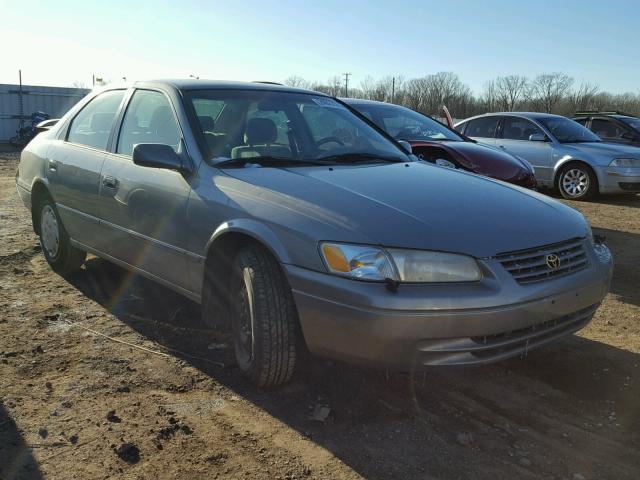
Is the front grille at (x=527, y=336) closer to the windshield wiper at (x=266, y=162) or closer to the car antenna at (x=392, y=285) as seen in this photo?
the car antenna at (x=392, y=285)

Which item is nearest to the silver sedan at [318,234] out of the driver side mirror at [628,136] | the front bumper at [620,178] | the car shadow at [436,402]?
the car shadow at [436,402]

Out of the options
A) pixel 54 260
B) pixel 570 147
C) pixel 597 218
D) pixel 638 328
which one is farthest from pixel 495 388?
pixel 570 147

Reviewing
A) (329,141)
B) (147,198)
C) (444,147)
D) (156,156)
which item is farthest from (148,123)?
(444,147)

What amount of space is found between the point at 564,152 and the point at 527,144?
0.70 meters

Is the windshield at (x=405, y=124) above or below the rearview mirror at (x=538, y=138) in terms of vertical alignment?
above

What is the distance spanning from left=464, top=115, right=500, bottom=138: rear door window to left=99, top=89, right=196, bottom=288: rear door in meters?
8.53

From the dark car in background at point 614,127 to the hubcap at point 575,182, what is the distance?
7.04ft

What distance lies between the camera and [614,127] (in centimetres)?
1255

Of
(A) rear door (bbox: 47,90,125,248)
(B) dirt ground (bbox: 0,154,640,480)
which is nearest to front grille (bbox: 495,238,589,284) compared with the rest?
(B) dirt ground (bbox: 0,154,640,480)

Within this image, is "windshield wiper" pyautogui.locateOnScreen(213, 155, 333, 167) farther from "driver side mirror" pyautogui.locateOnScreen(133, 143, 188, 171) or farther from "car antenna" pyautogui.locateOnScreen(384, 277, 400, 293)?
"car antenna" pyautogui.locateOnScreen(384, 277, 400, 293)

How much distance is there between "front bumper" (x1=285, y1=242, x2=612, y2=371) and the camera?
2.54 metres

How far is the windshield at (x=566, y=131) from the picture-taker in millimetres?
10828

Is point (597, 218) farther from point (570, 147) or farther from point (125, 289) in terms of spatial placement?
point (125, 289)

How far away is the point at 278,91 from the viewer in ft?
14.0
